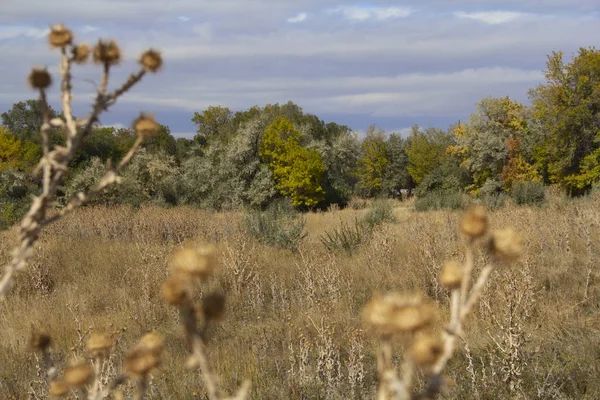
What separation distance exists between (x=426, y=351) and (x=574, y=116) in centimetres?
2408

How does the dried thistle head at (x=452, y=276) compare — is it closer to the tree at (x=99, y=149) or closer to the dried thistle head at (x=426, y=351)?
the dried thistle head at (x=426, y=351)

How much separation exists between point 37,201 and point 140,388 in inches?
11.6

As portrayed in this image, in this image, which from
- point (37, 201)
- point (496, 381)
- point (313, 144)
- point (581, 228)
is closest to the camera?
point (37, 201)

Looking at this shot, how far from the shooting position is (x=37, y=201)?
0.75 metres

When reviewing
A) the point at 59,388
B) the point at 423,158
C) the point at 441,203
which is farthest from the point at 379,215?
the point at 423,158

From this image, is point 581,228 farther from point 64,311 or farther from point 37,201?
point 37,201

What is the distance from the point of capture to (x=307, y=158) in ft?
82.0

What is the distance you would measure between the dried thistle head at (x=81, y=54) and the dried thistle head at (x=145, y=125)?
0.12 meters

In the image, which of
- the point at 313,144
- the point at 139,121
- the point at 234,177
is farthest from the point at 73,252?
the point at 313,144

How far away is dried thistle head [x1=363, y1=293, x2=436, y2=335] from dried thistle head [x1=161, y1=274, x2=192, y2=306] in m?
0.19

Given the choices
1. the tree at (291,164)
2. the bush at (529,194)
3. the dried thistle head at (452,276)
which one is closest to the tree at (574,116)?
the bush at (529,194)

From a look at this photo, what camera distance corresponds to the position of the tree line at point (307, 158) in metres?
22.2

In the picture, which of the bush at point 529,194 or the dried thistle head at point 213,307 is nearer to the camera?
the dried thistle head at point 213,307

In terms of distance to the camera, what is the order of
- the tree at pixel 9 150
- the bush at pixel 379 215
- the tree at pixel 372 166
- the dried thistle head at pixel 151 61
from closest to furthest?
the dried thistle head at pixel 151 61, the bush at pixel 379 215, the tree at pixel 9 150, the tree at pixel 372 166
